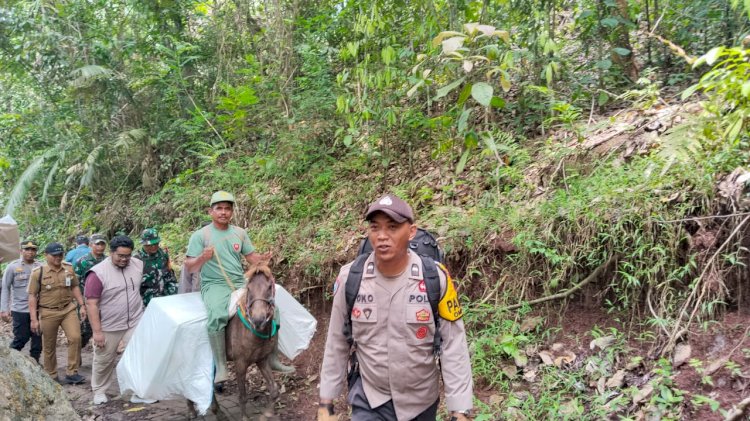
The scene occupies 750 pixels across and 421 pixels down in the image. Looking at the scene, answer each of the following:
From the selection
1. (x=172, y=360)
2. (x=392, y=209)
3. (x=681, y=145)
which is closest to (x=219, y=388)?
(x=172, y=360)

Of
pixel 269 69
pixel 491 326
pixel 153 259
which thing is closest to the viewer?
pixel 491 326

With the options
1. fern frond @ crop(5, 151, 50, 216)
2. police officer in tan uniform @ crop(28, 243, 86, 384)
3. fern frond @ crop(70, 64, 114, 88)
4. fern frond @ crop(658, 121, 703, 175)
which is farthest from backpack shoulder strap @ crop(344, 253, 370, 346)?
fern frond @ crop(5, 151, 50, 216)

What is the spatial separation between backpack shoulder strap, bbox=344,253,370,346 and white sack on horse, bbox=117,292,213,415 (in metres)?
3.05

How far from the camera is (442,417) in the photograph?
4.82 meters

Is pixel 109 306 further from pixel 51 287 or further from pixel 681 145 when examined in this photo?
pixel 681 145

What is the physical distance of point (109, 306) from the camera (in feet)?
21.1

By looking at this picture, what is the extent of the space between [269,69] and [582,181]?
7487 millimetres

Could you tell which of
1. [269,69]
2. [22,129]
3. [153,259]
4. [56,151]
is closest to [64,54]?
[56,151]

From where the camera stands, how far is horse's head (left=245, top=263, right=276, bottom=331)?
5.27 m

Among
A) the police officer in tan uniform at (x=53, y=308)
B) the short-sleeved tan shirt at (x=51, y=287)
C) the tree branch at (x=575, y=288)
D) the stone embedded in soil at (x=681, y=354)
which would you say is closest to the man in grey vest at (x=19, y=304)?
the police officer in tan uniform at (x=53, y=308)

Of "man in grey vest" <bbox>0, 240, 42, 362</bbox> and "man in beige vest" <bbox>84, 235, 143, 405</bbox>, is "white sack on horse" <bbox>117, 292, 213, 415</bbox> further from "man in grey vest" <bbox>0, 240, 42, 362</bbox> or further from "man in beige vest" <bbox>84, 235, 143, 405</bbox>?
"man in grey vest" <bbox>0, 240, 42, 362</bbox>

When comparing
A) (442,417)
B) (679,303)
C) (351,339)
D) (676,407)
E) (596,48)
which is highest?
(596,48)

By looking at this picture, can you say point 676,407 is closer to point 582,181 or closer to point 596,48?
point 582,181

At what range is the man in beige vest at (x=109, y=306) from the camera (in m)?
6.33
